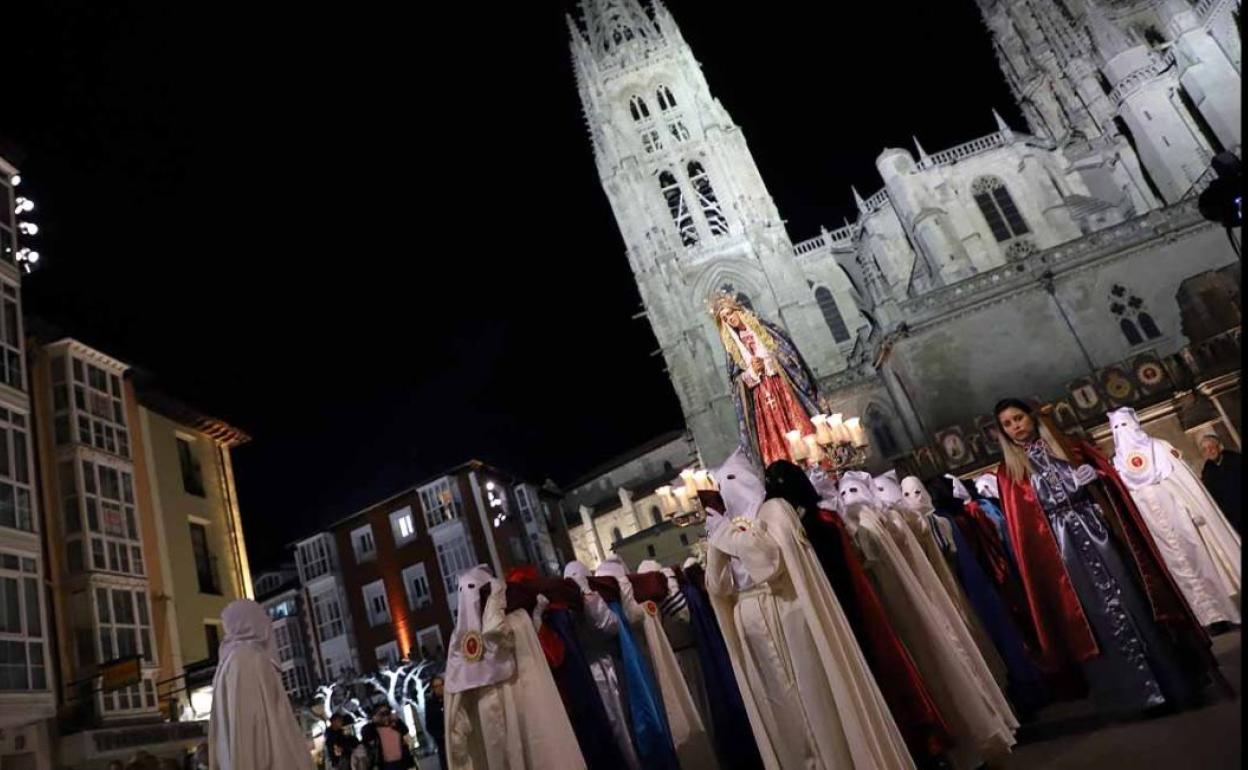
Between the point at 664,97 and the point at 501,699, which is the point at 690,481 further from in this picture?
the point at 664,97

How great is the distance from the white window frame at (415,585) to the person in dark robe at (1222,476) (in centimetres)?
3318

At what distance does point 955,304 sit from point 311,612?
33.9 metres

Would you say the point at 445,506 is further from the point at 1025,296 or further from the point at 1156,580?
the point at 1156,580

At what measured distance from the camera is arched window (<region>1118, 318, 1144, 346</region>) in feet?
87.0

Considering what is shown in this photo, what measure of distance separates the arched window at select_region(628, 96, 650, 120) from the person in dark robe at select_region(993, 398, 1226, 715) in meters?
49.2

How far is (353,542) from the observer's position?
38.8 metres

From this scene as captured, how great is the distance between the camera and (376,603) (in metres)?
37.2

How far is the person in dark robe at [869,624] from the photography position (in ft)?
15.5

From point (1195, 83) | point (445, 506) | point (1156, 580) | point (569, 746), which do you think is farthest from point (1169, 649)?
point (1195, 83)

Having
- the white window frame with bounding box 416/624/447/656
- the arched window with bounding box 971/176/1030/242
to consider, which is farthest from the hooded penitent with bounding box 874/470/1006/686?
the arched window with bounding box 971/176/1030/242

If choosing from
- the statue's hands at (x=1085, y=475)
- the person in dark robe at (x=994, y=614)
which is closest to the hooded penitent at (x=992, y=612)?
the person in dark robe at (x=994, y=614)

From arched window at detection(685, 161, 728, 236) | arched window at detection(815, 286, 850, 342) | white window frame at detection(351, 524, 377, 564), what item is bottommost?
white window frame at detection(351, 524, 377, 564)

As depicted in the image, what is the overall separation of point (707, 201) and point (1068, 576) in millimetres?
44059

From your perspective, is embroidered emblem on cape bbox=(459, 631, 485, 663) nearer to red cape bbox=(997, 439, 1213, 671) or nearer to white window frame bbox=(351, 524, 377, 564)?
red cape bbox=(997, 439, 1213, 671)
